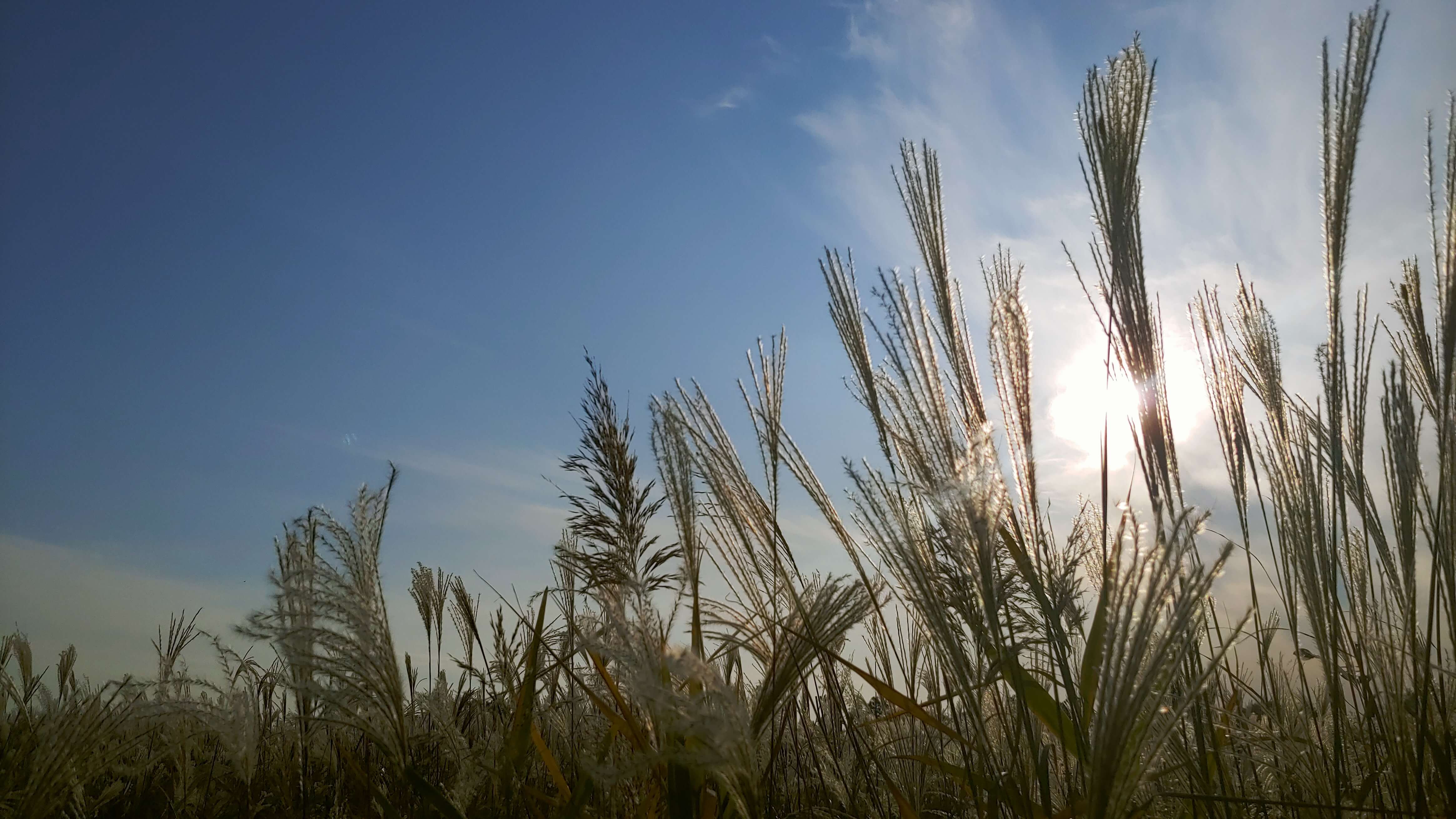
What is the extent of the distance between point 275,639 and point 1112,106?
193 cm

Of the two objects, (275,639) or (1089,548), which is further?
(1089,548)

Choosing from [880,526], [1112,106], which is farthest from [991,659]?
[1112,106]

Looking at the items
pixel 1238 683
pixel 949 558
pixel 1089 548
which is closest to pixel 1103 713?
pixel 949 558

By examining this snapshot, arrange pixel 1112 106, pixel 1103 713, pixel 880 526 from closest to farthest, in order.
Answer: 1. pixel 1103 713
2. pixel 880 526
3. pixel 1112 106

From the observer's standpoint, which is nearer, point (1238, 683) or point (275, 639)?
point (275, 639)

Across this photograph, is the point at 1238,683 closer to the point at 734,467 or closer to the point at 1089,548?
the point at 1089,548

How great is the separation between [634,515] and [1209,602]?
5.40 ft

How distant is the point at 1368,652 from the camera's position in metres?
1.85

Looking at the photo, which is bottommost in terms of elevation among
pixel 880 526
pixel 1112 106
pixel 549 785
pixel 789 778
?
pixel 789 778

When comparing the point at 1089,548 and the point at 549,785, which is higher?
the point at 1089,548

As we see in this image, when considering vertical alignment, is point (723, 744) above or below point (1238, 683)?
above

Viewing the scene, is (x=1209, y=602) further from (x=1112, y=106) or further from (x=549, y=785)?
(x=549, y=785)

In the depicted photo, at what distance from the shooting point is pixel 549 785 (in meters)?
3.51

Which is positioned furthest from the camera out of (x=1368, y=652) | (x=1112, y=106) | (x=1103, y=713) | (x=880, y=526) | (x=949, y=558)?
(x=1368, y=652)
